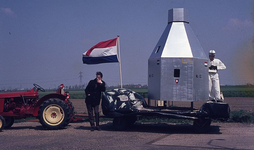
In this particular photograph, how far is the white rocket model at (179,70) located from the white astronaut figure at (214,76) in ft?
1.04

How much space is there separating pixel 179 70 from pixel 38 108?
474 centimetres

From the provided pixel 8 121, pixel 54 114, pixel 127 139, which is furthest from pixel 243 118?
pixel 8 121

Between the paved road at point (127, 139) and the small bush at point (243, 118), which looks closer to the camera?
the paved road at point (127, 139)

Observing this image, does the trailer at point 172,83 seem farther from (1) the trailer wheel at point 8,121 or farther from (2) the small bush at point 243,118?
(1) the trailer wheel at point 8,121

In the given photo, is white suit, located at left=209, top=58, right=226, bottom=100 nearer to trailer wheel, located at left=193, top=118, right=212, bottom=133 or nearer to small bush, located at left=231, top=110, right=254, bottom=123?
trailer wheel, located at left=193, top=118, right=212, bottom=133

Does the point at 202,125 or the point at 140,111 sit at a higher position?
the point at 140,111

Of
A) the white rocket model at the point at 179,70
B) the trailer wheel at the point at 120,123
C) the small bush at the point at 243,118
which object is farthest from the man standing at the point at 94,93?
the small bush at the point at 243,118

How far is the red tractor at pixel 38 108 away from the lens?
32.5 feet

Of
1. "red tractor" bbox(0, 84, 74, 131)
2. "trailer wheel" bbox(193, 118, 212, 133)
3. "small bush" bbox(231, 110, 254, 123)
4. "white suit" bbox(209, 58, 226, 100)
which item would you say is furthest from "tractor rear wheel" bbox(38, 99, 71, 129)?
"small bush" bbox(231, 110, 254, 123)

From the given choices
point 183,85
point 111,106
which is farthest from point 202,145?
point 111,106

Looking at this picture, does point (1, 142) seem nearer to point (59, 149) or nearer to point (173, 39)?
point (59, 149)

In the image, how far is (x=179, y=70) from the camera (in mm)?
9383

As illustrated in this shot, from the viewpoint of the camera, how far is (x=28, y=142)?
7.74 m

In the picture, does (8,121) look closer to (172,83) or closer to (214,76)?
(172,83)
